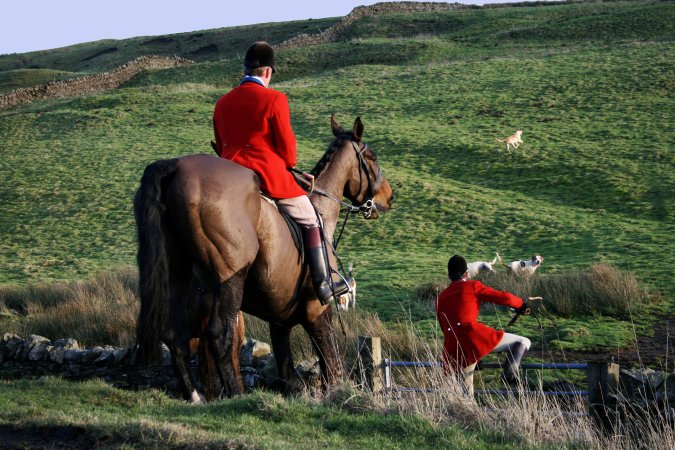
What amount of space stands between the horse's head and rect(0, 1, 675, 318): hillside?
5123 mm

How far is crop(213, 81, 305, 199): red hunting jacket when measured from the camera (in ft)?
32.4

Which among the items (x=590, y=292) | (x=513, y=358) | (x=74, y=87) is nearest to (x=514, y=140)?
(x=590, y=292)

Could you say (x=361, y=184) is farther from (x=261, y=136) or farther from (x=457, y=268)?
(x=261, y=136)

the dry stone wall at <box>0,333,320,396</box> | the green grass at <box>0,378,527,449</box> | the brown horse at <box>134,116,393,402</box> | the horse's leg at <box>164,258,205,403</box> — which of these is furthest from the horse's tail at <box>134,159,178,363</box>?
the dry stone wall at <box>0,333,320,396</box>

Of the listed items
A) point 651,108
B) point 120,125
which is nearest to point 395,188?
point 651,108

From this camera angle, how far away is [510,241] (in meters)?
23.7

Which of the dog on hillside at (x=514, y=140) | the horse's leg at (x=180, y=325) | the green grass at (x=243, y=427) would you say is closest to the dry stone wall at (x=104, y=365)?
the horse's leg at (x=180, y=325)

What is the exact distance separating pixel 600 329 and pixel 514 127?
2219 centimetres

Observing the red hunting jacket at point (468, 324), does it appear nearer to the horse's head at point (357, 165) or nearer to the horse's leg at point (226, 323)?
the horse's head at point (357, 165)

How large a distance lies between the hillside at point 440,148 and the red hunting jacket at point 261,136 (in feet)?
23.9

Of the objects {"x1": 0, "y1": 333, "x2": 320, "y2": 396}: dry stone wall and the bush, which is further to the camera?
the bush

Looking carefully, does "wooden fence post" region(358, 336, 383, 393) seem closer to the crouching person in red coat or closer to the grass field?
the crouching person in red coat

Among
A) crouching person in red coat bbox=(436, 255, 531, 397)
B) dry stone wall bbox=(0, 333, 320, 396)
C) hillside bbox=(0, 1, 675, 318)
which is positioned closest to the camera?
crouching person in red coat bbox=(436, 255, 531, 397)

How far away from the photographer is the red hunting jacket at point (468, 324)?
10.4 m
